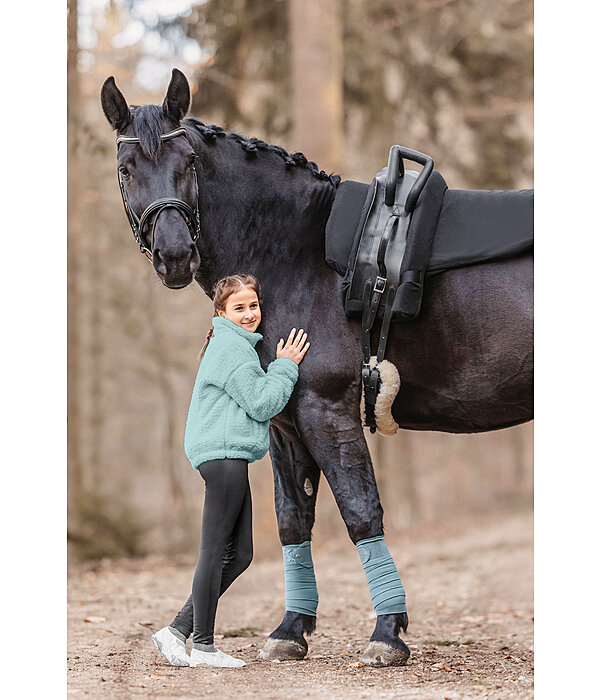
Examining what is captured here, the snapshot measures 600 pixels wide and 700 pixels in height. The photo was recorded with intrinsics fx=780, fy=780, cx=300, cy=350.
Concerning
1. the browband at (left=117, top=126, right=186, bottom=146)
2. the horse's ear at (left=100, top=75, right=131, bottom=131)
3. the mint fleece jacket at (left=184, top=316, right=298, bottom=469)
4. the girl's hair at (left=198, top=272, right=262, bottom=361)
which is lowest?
the mint fleece jacket at (left=184, top=316, right=298, bottom=469)

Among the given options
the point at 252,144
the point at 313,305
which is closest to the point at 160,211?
the point at 252,144

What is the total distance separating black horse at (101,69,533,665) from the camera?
365cm

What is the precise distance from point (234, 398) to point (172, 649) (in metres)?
1.26

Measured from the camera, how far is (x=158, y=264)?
Answer: 352 cm

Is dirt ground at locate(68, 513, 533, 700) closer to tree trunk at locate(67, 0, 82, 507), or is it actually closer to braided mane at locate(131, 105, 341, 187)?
tree trunk at locate(67, 0, 82, 507)

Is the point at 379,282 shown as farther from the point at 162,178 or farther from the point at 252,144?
the point at 162,178

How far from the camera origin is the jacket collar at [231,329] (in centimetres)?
372

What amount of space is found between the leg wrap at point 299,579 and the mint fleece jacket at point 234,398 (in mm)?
689

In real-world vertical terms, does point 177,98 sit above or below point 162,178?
above

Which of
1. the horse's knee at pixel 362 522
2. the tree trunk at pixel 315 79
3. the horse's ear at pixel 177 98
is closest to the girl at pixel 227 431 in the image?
the horse's knee at pixel 362 522

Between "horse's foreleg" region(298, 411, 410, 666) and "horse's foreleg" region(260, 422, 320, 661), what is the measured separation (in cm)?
32

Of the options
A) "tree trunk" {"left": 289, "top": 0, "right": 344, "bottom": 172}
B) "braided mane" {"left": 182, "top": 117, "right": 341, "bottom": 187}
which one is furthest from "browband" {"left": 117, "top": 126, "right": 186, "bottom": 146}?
"tree trunk" {"left": 289, "top": 0, "right": 344, "bottom": 172}
